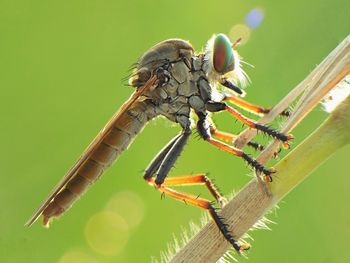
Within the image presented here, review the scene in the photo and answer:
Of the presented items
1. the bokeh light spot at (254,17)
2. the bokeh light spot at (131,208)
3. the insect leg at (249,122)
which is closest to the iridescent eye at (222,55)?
the insect leg at (249,122)

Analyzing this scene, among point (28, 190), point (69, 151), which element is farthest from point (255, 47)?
point (28, 190)

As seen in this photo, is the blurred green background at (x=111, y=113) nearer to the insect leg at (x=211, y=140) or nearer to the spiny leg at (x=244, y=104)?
the insect leg at (x=211, y=140)

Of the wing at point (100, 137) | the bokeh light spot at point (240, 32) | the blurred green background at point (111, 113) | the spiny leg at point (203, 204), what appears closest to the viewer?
the spiny leg at point (203, 204)

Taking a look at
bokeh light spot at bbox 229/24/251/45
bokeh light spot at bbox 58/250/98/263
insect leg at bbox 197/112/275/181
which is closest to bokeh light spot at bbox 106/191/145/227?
bokeh light spot at bbox 58/250/98/263

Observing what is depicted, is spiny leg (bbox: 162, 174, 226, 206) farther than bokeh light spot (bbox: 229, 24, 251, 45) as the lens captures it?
No

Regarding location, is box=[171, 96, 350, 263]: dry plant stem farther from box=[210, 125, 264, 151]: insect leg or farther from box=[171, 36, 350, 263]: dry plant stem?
→ box=[210, 125, 264, 151]: insect leg
